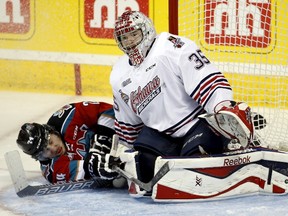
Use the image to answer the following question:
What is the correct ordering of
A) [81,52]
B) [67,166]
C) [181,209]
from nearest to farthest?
1. [181,209]
2. [67,166]
3. [81,52]

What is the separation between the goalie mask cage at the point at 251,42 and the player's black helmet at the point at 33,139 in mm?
873

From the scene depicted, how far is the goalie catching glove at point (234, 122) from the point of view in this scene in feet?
12.4

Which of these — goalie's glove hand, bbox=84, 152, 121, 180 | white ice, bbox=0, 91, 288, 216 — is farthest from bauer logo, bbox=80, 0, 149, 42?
goalie's glove hand, bbox=84, 152, 121, 180

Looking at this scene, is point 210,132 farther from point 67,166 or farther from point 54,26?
point 54,26

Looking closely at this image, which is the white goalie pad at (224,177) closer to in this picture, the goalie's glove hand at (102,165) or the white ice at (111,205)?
the white ice at (111,205)

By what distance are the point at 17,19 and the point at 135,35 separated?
6.46ft

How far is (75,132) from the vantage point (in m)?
4.32

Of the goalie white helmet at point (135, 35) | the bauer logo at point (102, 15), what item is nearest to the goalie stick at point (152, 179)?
the goalie white helmet at point (135, 35)

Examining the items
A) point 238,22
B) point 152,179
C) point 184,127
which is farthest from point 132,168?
point 238,22

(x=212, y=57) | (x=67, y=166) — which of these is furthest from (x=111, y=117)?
→ (x=212, y=57)

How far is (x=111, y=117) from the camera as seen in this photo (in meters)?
4.39

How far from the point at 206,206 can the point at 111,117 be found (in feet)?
2.41

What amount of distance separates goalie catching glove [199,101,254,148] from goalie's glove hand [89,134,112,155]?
58 centimetres

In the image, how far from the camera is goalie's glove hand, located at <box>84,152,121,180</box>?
408cm
